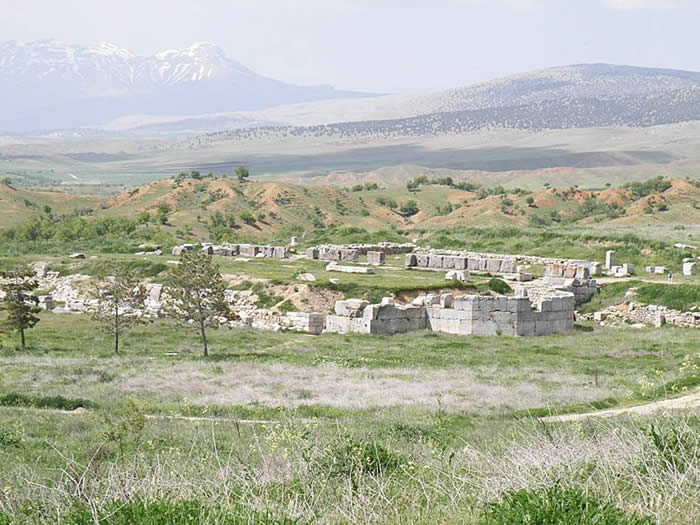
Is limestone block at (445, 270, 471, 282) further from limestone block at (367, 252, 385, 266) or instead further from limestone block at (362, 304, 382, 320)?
limestone block at (362, 304, 382, 320)

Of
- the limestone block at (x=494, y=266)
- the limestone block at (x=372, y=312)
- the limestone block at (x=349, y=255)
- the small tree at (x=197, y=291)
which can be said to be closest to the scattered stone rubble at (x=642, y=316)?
the limestone block at (x=494, y=266)

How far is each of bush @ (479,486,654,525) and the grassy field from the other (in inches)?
1.4

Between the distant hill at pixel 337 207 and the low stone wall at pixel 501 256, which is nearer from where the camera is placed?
the low stone wall at pixel 501 256

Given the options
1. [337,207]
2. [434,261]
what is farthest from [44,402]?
[337,207]

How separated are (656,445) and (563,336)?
995 inches

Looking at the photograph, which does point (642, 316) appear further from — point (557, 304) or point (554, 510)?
point (554, 510)

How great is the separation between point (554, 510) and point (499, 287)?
3344 centimetres

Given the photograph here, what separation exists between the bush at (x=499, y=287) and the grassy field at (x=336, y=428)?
5058mm

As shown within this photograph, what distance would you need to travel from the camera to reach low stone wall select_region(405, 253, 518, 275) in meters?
47.1

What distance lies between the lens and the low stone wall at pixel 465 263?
155 ft

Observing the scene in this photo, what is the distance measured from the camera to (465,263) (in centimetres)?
4856

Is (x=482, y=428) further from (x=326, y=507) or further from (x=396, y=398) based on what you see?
(x=326, y=507)

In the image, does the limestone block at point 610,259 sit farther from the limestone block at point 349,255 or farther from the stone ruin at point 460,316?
the limestone block at point 349,255

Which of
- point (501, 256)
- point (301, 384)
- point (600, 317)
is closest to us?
point (301, 384)
